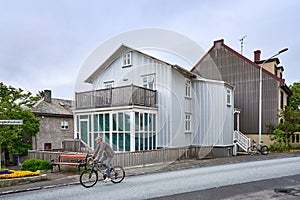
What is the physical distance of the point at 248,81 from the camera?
28906mm

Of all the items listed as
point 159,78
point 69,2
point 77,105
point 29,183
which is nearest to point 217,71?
point 159,78

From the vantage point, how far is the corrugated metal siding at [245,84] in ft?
90.3

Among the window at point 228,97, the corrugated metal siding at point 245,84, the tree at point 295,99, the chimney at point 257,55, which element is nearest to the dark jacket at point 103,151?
the window at point 228,97

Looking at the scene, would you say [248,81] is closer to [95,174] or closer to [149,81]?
[149,81]

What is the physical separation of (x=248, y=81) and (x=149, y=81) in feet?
44.5

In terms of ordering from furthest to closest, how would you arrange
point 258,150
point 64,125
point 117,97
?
1. point 64,125
2. point 258,150
3. point 117,97

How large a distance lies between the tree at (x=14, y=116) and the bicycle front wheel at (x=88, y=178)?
10.0 meters

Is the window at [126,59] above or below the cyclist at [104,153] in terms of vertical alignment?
above

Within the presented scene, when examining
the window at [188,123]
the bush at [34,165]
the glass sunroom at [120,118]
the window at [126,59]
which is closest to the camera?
the bush at [34,165]

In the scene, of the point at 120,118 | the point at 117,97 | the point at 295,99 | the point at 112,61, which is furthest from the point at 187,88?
the point at 295,99

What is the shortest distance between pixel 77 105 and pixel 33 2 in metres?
8.85

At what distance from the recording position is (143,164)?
14.5 m

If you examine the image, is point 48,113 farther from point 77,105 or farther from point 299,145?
point 299,145

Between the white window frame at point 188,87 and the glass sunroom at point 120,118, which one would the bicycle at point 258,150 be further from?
the glass sunroom at point 120,118
